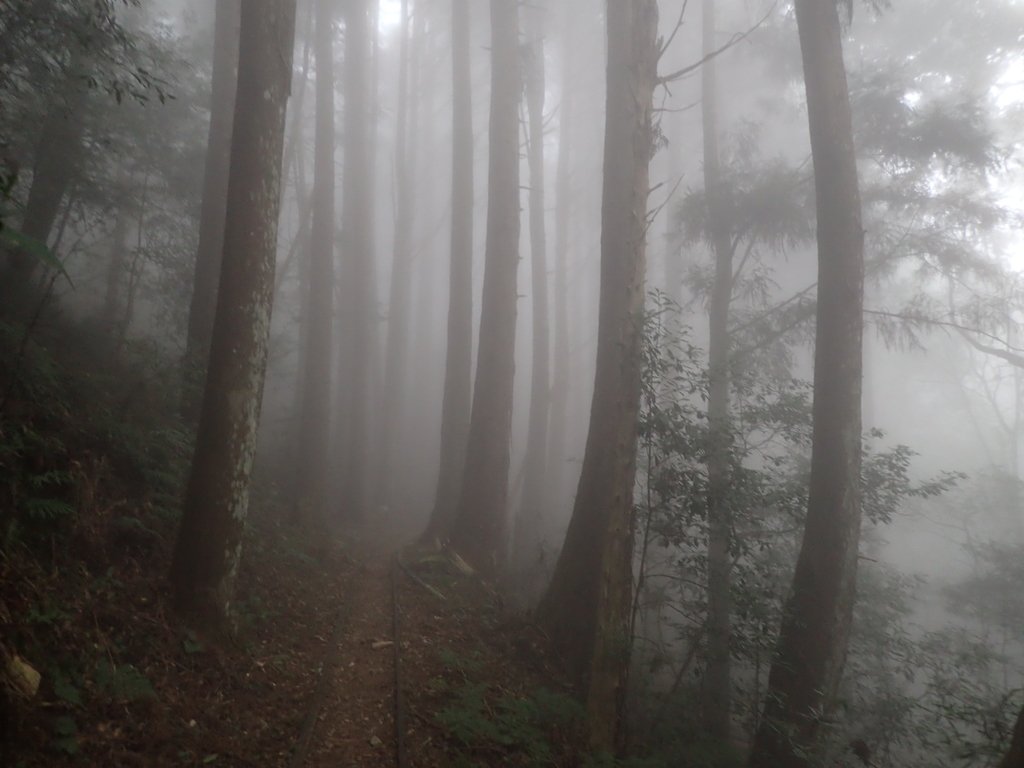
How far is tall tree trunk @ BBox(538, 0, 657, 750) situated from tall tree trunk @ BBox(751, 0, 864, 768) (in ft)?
7.14

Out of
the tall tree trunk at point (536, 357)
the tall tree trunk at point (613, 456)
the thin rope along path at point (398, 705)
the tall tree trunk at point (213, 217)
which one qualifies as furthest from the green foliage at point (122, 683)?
the tall tree trunk at point (536, 357)

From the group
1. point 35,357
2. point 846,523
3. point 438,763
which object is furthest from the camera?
point 846,523

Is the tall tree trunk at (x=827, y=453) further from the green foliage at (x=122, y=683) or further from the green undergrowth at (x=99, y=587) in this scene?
the green foliage at (x=122, y=683)

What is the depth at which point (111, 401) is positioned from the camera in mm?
7684

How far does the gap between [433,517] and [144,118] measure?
437 inches

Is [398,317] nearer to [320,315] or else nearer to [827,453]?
[320,315]

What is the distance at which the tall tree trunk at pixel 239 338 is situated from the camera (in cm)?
612

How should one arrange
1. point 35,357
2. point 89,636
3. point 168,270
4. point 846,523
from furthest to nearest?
point 168,270 < point 846,523 < point 35,357 < point 89,636

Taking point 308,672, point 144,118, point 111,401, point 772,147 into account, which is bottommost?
point 308,672

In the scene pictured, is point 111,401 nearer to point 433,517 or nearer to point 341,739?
point 341,739

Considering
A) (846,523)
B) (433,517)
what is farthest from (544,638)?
(433,517)

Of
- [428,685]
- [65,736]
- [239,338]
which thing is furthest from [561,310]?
[65,736]

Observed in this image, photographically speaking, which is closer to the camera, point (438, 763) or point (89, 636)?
point (89, 636)

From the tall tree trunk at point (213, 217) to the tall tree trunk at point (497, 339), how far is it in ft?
16.7
